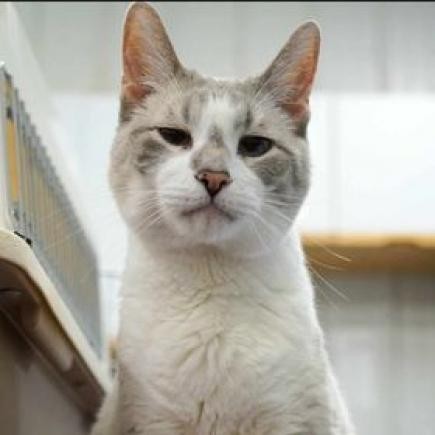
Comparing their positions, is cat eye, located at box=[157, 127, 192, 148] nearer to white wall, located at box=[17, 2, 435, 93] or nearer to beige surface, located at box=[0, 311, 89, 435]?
beige surface, located at box=[0, 311, 89, 435]

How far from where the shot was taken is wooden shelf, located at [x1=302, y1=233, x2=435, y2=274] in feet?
6.68

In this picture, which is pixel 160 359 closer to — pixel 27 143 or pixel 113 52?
pixel 27 143

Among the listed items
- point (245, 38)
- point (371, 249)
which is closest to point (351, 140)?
point (371, 249)

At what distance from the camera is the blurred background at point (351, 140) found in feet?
6.79

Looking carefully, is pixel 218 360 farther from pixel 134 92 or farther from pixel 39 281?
pixel 134 92

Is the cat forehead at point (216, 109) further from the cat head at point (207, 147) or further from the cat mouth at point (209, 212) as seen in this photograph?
the cat mouth at point (209, 212)

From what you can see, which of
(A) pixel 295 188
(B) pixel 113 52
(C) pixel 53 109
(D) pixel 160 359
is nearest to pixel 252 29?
(B) pixel 113 52

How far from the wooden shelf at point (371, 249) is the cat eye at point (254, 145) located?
0.96m

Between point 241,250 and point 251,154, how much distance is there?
0.13 meters

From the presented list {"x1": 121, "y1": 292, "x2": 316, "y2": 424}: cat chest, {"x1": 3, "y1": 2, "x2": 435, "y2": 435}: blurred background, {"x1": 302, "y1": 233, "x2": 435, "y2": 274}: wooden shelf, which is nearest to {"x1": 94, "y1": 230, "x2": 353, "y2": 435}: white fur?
{"x1": 121, "y1": 292, "x2": 316, "y2": 424}: cat chest

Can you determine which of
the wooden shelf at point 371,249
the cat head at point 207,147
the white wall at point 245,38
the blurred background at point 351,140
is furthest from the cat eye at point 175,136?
the white wall at point 245,38

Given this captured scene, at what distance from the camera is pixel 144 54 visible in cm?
103

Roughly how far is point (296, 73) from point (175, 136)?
0.65 feet

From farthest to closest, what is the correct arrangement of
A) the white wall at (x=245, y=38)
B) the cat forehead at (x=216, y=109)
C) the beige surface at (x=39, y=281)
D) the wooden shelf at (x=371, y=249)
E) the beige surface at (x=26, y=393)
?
the white wall at (x=245, y=38)
the wooden shelf at (x=371, y=249)
the cat forehead at (x=216, y=109)
the beige surface at (x=26, y=393)
the beige surface at (x=39, y=281)
